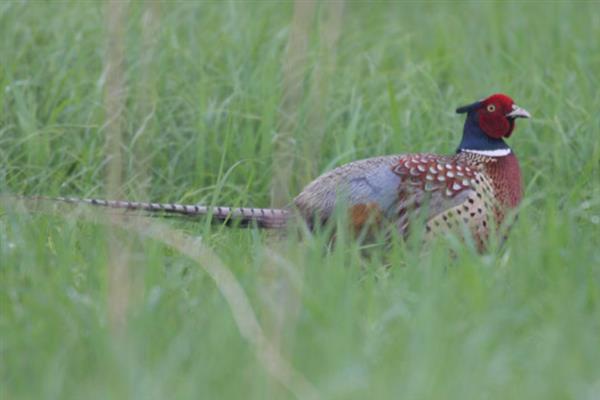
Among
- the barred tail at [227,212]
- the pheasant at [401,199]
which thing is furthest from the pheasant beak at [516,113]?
the barred tail at [227,212]

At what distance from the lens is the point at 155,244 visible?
12.2ft

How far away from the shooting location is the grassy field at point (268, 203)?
3000 millimetres

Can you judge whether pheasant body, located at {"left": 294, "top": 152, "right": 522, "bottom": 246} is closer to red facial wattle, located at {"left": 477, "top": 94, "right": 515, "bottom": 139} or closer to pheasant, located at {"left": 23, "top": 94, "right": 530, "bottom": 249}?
pheasant, located at {"left": 23, "top": 94, "right": 530, "bottom": 249}

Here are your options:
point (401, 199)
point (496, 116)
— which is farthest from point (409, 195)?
point (496, 116)

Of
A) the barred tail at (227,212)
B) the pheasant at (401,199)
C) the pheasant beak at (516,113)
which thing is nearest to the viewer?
the barred tail at (227,212)

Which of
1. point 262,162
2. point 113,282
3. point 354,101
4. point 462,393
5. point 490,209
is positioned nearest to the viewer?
point 462,393

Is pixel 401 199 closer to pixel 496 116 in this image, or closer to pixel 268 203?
pixel 496 116

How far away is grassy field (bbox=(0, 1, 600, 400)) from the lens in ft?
9.84

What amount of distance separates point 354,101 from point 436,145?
408 mm

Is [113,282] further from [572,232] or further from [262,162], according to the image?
[262,162]

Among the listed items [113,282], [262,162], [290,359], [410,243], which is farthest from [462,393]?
[262,162]

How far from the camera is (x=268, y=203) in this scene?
200 inches

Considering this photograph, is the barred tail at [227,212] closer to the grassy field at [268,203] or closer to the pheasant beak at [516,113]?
the grassy field at [268,203]

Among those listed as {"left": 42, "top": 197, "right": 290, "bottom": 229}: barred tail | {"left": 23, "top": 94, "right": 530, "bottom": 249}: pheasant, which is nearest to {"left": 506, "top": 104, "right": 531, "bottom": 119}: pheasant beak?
{"left": 23, "top": 94, "right": 530, "bottom": 249}: pheasant
